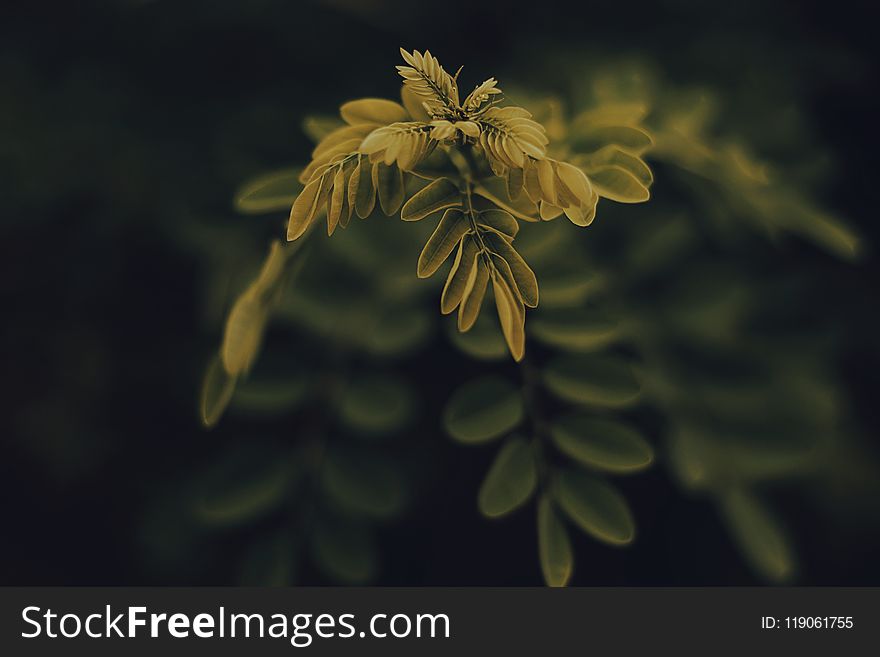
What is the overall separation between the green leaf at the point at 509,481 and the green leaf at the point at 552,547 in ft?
0.10

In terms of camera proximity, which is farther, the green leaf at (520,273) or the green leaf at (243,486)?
the green leaf at (243,486)

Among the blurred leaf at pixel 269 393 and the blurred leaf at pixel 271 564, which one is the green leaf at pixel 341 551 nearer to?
the blurred leaf at pixel 271 564

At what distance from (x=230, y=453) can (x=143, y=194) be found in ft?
2.08

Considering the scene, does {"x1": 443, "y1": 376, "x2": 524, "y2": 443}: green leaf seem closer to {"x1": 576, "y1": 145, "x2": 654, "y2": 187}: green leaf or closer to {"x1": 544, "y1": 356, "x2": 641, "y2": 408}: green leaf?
{"x1": 544, "y1": 356, "x2": 641, "y2": 408}: green leaf

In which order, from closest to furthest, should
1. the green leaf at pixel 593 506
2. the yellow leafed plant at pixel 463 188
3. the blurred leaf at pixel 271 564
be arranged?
the yellow leafed plant at pixel 463 188 → the green leaf at pixel 593 506 → the blurred leaf at pixel 271 564

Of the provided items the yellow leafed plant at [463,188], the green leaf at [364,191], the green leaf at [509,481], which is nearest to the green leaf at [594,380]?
the green leaf at [509,481]

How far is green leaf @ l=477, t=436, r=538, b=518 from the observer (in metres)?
0.92

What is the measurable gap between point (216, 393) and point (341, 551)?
417 mm

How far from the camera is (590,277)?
1062 millimetres

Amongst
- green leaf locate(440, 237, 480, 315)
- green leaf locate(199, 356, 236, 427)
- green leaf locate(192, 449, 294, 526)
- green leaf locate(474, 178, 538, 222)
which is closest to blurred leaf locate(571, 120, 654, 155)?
green leaf locate(474, 178, 538, 222)

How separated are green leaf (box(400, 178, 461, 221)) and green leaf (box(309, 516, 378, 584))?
0.65 m

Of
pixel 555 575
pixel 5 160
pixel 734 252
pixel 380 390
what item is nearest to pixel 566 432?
pixel 555 575

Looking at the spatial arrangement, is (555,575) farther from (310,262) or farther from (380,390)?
(310,262)

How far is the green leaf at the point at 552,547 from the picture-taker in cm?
88
